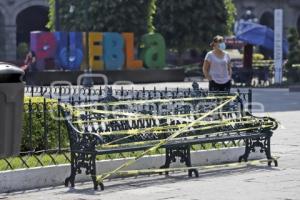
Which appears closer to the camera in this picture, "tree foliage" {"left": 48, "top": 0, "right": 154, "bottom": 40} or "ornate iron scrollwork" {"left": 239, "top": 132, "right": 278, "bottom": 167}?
"ornate iron scrollwork" {"left": 239, "top": 132, "right": 278, "bottom": 167}

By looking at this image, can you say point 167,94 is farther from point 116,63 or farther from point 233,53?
point 233,53

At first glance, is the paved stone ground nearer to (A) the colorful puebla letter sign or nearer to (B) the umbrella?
(B) the umbrella

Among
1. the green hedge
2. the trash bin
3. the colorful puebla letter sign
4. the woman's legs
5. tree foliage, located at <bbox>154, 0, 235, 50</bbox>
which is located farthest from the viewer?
tree foliage, located at <bbox>154, 0, 235, 50</bbox>

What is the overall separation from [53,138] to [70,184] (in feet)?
4.26

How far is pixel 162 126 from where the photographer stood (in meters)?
11.1

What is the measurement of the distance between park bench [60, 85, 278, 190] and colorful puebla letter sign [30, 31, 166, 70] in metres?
26.1

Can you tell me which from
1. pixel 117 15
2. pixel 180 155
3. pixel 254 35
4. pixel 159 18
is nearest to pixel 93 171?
pixel 180 155

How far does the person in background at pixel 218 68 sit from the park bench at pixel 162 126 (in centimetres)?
242

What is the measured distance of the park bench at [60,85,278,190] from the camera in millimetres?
10008

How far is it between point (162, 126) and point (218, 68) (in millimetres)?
4374

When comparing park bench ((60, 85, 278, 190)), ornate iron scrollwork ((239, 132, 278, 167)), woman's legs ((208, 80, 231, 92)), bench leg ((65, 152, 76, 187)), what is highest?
woman's legs ((208, 80, 231, 92))

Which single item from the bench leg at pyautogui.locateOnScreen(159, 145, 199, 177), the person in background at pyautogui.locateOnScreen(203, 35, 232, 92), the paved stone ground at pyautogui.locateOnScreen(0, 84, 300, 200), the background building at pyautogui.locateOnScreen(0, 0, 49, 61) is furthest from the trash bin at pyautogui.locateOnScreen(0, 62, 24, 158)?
the background building at pyautogui.locateOnScreen(0, 0, 49, 61)

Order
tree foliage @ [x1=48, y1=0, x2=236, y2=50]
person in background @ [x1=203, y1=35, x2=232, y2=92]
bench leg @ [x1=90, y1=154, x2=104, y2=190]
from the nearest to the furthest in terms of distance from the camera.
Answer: bench leg @ [x1=90, y1=154, x2=104, y2=190] < person in background @ [x1=203, y1=35, x2=232, y2=92] < tree foliage @ [x1=48, y1=0, x2=236, y2=50]

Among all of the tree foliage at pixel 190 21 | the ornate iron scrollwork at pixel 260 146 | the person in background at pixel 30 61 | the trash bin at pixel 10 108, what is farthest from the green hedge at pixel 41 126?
the tree foliage at pixel 190 21
